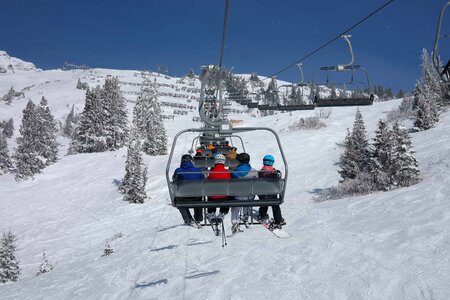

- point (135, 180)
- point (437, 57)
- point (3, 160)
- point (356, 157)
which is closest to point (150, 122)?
point (3, 160)

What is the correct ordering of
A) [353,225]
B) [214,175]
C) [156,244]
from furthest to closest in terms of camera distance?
[156,244] → [353,225] → [214,175]

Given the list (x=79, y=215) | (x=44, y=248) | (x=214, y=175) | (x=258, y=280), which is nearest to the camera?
(x=214, y=175)

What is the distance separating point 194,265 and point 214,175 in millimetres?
7452

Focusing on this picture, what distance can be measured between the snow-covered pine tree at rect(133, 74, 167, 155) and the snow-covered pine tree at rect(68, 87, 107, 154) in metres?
5.76

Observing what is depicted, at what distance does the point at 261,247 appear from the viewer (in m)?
16.7

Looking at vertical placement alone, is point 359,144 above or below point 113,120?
above

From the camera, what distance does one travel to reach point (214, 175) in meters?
9.64

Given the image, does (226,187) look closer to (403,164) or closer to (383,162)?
(403,164)

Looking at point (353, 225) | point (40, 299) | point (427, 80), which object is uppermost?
point (427, 80)

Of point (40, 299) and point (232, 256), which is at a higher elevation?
point (232, 256)

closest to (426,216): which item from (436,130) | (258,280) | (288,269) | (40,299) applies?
(288,269)

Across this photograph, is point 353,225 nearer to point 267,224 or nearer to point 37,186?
point 267,224

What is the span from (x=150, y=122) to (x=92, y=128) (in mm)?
9593

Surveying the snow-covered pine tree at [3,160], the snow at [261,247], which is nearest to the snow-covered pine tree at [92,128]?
the snow-covered pine tree at [3,160]
